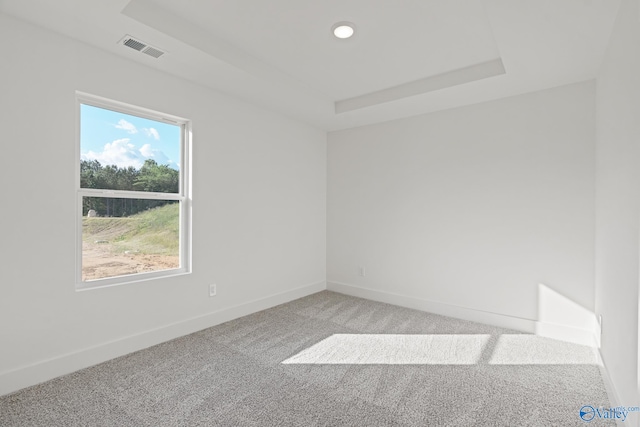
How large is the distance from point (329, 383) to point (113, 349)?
1735mm

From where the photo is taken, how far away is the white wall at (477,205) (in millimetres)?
2902

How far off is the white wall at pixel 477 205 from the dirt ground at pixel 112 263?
2.48 metres

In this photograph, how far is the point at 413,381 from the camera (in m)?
2.24

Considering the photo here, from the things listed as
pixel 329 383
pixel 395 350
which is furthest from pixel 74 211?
pixel 395 350

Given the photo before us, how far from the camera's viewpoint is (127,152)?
8.84 feet

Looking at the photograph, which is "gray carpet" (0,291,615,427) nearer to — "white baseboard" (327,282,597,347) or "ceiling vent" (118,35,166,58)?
"white baseboard" (327,282,597,347)

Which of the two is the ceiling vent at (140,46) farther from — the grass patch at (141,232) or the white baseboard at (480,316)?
the white baseboard at (480,316)

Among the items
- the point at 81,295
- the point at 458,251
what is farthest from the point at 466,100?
the point at 81,295

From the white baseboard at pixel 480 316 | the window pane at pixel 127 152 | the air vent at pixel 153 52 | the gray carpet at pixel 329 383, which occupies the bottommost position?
the gray carpet at pixel 329 383

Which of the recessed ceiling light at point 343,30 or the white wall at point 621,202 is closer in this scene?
the white wall at point 621,202

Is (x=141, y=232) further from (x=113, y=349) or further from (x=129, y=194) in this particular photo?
(x=113, y=349)

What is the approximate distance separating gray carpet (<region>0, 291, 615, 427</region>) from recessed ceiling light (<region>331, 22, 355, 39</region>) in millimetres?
2552

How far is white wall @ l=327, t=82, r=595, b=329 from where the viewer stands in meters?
2.90

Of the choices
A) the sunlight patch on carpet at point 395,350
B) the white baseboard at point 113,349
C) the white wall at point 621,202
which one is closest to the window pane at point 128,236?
the white baseboard at point 113,349
